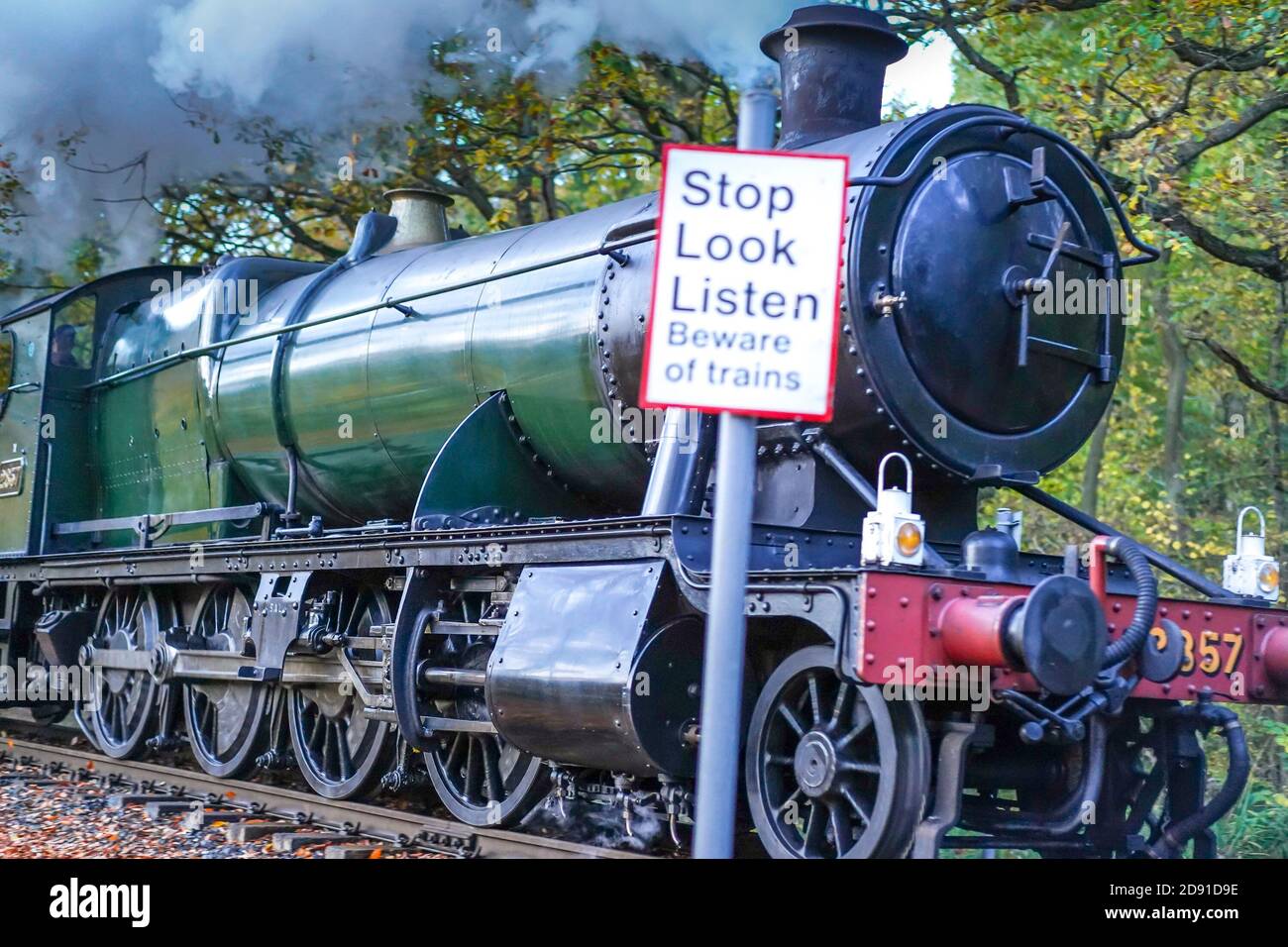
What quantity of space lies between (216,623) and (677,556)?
4.49 m

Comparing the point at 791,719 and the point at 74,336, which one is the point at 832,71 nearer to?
the point at 791,719

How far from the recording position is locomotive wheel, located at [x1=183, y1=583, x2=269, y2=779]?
8148 mm

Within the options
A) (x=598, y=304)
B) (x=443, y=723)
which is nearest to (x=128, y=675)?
(x=443, y=723)

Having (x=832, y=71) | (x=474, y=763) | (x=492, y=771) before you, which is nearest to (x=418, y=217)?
(x=832, y=71)

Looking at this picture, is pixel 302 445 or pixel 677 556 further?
pixel 302 445

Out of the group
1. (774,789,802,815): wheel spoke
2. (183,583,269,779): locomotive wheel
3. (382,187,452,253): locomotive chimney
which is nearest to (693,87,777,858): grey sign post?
(774,789,802,815): wheel spoke

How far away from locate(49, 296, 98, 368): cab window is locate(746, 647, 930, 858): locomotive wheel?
7005 mm

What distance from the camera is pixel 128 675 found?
9.35m

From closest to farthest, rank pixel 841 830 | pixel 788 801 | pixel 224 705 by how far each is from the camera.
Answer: pixel 841 830 < pixel 788 801 < pixel 224 705

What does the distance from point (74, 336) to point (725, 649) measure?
8721 millimetres

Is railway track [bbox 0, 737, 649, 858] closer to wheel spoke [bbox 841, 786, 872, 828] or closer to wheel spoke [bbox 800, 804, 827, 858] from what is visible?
wheel spoke [bbox 800, 804, 827, 858]

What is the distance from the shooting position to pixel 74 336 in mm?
10289
